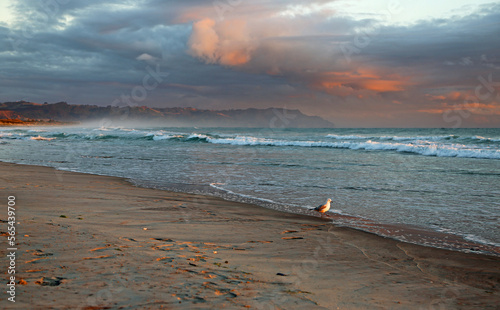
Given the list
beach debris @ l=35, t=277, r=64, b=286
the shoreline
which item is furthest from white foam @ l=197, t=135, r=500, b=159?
beach debris @ l=35, t=277, r=64, b=286

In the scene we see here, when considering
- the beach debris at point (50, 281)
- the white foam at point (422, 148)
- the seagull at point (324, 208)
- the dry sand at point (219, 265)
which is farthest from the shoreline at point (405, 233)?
the white foam at point (422, 148)

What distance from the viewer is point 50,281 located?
332 centimetres

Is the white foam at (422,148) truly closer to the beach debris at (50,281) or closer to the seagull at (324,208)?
the seagull at (324,208)

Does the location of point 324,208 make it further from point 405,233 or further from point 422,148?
point 422,148

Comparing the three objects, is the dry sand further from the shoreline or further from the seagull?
the seagull

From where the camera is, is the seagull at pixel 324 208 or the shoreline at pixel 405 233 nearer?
the shoreline at pixel 405 233

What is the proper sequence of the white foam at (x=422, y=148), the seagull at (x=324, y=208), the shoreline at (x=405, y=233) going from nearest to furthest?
the shoreline at (x=405, y=233)
the seagull at (x=324, y=208)
the white foam at (x=422, y=148)

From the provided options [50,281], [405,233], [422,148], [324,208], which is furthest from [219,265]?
[422,148]

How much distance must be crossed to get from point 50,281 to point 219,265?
5.74ft

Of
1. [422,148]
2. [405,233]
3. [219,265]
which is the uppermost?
[422,148]

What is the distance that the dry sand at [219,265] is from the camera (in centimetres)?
327

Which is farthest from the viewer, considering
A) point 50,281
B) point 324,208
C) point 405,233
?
point 324,208

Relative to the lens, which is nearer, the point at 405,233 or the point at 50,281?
the point at 50,281

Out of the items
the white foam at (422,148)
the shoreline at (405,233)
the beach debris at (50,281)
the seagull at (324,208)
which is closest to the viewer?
the beach debris at (50,281)
